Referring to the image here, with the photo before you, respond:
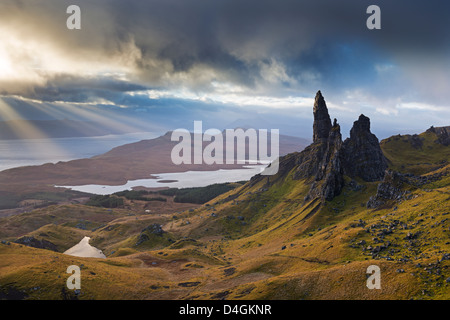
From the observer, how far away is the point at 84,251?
177875mm

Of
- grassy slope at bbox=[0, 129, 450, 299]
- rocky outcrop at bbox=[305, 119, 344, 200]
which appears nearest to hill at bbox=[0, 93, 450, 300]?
grassy slope at bbox=[0, 129, 450, 299]

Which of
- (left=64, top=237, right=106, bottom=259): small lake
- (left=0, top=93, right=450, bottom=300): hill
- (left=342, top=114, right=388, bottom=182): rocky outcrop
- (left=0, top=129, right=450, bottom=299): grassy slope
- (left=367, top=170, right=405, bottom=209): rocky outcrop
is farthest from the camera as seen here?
(left=342, top=114, right=388, bottom=182): rocky outcrop

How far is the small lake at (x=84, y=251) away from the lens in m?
170

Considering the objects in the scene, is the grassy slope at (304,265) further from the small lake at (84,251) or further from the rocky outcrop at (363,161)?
the rocky outcrop at (363,161)

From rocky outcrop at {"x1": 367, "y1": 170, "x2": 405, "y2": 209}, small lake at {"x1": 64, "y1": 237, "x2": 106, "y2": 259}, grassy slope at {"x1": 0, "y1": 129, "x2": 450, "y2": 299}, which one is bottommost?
small lake at {"x1": 64, "y1": 237, "x2": 106, "y2": 259}

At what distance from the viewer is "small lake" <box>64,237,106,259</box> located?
16950 cm

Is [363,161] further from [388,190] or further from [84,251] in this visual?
[84,251]

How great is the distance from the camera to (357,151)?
7653 inches

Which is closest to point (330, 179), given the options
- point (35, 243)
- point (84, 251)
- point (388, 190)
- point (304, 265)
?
point (388, 190)

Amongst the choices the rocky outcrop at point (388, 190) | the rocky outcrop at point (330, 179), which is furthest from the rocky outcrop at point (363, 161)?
the rocky outcrop at point (388, 190)

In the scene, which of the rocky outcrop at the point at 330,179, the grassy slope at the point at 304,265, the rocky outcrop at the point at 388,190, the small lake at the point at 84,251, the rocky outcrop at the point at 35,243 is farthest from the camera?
the small lake at the point at 84,251

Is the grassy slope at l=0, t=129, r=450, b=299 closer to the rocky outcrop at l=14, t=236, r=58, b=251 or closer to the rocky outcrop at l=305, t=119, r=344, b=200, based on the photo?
the rocky outcrop at l=305, t=119, r=344, b=200
